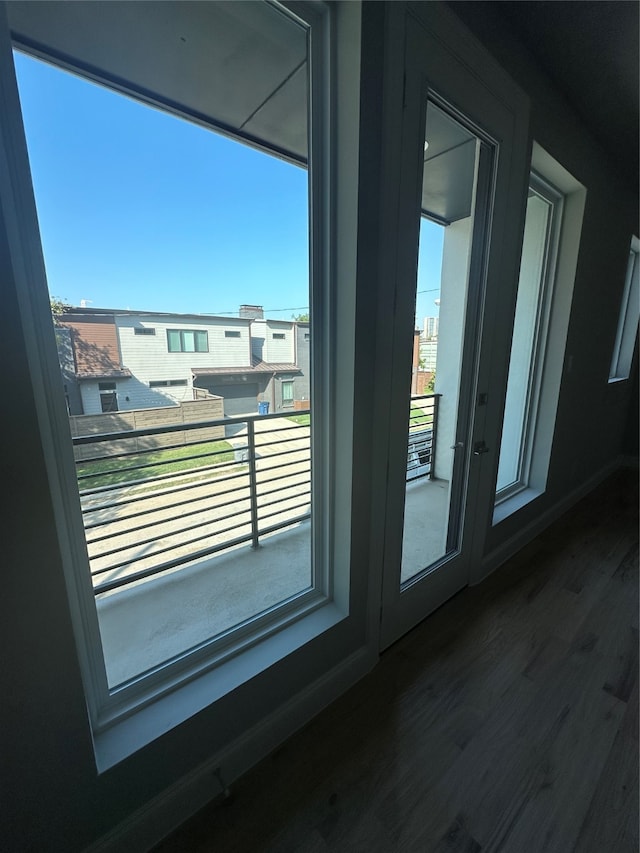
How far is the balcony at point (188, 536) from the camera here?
1399 millimetres

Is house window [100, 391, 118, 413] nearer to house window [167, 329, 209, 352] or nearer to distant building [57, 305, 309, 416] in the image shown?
distant building [57, 305, 309, 416]

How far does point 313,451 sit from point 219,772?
0.97 meters

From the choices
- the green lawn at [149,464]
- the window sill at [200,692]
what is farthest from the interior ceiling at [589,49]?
the window sill at [200,692]

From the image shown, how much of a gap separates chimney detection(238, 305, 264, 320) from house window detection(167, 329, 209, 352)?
17 cm

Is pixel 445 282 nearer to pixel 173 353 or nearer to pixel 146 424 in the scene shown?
pixel 173 353

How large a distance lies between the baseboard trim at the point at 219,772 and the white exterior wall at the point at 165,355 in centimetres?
105

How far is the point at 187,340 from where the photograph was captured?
1.05 meters

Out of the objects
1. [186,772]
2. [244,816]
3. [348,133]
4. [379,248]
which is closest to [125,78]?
[348,133]

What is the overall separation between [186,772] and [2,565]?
0.79 metres

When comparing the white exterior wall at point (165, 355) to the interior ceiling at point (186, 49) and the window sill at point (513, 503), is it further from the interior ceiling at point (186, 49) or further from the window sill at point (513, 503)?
the window sill at point (513, 503)

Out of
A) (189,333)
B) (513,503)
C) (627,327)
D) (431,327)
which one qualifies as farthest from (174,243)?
(627,327)

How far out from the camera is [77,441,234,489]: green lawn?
4.50ft

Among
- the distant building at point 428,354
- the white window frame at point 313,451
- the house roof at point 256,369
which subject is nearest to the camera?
the white window frame at point 313,451

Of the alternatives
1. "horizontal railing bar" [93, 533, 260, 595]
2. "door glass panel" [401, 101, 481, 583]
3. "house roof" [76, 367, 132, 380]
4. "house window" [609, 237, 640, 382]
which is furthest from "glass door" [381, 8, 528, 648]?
"house window" [609, 237, 640, 382]
